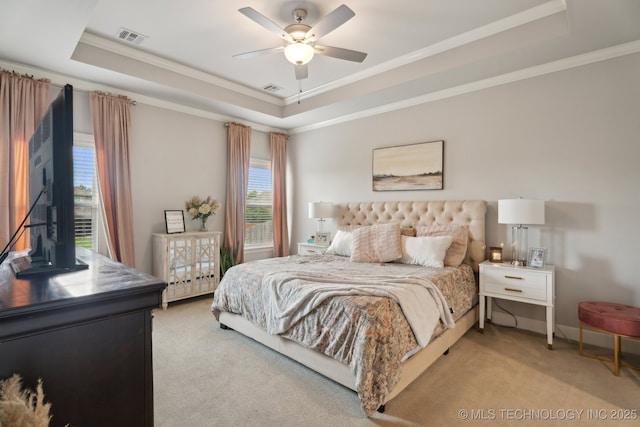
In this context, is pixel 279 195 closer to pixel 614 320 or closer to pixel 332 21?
pixel 332 21

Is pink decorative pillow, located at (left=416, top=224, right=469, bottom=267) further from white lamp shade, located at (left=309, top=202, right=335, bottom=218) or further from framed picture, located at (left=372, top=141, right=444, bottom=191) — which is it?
white lamp shade, located at (left=309, top=202, right=335, bottom=218)

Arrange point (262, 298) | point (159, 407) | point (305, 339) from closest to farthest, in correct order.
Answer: point (159, 407) < point (305, 339) < point (262, 298)

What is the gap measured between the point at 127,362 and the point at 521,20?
12.4 feet

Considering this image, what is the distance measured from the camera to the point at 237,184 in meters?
5.12

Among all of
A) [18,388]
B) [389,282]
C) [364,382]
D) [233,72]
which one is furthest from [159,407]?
[233,72]

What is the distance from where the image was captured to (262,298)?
278cm

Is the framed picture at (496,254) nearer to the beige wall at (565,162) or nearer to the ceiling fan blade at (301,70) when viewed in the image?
the beige wall at (565,162)

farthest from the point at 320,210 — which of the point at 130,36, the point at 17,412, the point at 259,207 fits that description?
the point at 17,412

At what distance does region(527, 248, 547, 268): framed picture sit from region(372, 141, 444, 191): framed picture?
1.28 m

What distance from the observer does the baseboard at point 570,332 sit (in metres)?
2.85

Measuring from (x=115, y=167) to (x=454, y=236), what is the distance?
4.17m

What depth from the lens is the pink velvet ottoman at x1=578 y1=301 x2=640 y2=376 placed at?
237 cm

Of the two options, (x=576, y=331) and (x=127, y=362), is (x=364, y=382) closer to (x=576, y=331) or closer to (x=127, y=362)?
(x=127, y=362)

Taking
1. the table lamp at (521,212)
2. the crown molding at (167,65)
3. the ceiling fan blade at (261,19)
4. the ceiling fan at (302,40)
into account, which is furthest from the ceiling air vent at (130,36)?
the table lamp at (521,212)
